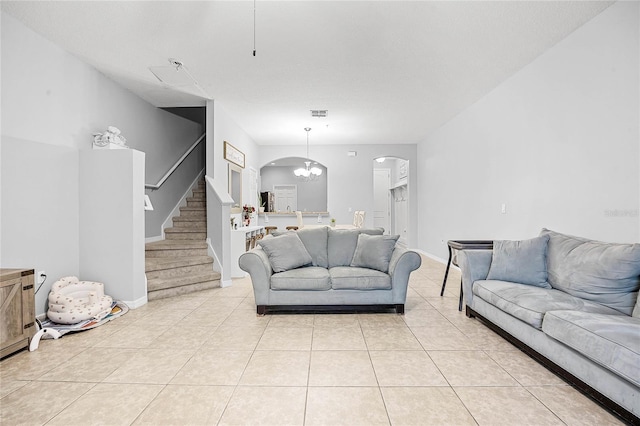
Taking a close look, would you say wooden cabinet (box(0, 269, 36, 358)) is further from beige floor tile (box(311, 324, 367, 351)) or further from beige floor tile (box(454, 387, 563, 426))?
beige floor tile (box(454, 387, 563, 426))

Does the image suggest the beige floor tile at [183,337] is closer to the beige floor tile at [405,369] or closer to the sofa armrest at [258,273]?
the sofa armrest at [258,273]

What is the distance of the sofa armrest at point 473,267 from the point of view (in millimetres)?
3205

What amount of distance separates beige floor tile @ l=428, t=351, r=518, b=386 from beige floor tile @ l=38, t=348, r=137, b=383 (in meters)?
2.38


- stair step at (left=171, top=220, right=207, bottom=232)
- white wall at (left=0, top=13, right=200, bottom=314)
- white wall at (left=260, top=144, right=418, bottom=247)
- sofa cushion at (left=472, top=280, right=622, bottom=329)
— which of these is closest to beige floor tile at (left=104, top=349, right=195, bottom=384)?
white wall at (left=0, top=13, right=200, bottom=314)

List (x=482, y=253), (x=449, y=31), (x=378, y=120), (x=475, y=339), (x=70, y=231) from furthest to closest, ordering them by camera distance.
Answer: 1. (x=378, y=120)
2. (x=70, y=231)
3. (x=482, y=253)
4. (x=449, y=31)
5. (x=475, y=339)

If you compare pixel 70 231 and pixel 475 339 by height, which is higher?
pixel 70 231

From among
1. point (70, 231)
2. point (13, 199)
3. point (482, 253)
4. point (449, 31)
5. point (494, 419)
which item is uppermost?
point (449, 31)

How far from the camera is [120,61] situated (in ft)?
12.2

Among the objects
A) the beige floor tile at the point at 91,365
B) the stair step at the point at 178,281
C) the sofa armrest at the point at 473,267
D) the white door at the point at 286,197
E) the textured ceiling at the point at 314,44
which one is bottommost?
the beige floor tile at the point at 91,365

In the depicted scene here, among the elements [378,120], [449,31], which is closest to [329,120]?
[378,120]

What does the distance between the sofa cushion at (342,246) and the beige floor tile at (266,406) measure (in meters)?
1.99

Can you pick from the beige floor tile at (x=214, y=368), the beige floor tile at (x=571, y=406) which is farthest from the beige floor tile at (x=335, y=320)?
the beige floor tile at (x=571, y=406)

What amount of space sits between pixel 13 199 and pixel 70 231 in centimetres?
70

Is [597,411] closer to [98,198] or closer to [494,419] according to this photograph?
[494,419]
